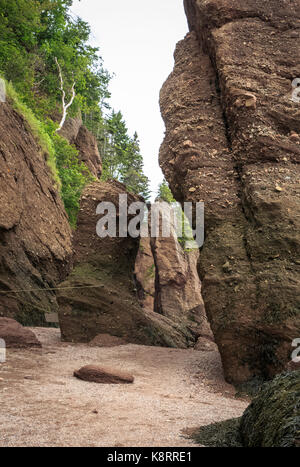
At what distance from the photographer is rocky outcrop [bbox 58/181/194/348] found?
8.34 metres

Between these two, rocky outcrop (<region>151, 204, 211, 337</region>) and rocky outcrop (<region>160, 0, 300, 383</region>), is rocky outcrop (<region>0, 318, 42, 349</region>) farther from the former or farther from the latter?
rocky outcrop (<region>151, 204, 211, 337</region>)

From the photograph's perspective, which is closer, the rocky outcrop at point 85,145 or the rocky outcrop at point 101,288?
the rocky outcrop at point 101,288

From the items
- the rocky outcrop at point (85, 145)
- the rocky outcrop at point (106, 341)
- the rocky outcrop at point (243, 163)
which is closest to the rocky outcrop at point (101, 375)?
the rocky outcrop at point (243, 163)

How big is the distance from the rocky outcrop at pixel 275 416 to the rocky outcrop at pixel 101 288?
20.9 ft

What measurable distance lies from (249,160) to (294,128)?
1084 millimetres

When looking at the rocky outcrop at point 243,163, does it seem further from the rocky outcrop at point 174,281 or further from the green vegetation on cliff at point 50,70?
the rocky outcrop at point 174,281

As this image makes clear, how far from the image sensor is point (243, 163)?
660 cm

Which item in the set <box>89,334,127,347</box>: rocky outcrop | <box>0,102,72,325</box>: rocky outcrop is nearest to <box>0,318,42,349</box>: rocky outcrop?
<box>0,102,72,325</box>: rocky outcrop

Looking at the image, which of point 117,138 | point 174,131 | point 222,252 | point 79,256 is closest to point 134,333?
point 79,256

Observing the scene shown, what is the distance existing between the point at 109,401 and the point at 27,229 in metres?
7.71

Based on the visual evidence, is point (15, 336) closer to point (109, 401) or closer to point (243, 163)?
point (109, 401)

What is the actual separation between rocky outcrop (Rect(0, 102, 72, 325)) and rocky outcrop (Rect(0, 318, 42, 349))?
5.44 ft

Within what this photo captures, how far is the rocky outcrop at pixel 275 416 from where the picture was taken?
5.63 feet

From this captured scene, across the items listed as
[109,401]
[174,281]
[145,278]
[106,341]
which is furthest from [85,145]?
[109,401]
